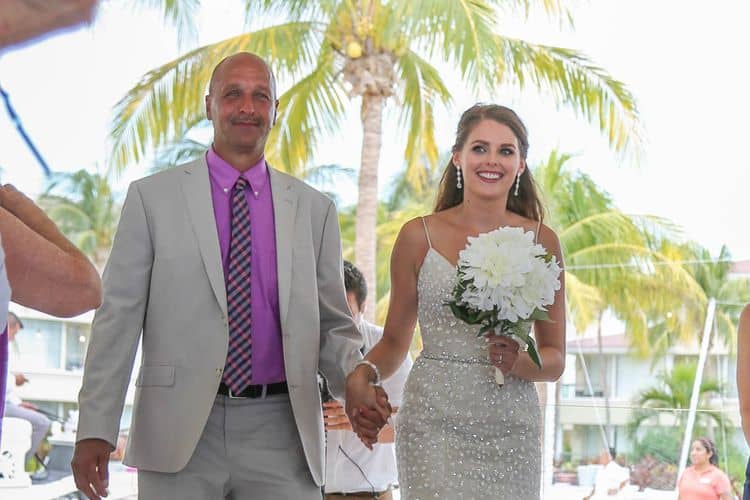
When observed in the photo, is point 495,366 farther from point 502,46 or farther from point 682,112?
point 682,112

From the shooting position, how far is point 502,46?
53.7 ft

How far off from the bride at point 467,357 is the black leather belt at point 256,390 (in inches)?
21.3

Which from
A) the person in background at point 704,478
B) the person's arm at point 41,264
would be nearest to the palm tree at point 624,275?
the person in background at point 704,478

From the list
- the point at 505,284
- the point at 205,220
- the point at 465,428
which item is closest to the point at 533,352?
the point at 505,284

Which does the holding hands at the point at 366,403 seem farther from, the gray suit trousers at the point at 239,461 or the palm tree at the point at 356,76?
the palm tree at the point at 356,76

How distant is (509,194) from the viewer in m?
4.39

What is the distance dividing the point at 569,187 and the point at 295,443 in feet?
76.7

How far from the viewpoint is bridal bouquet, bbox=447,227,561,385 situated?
12.2 feet

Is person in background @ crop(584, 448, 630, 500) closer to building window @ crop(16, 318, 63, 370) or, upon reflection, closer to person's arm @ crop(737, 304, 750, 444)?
person's arm @ crop(737, 304, 750, 444)

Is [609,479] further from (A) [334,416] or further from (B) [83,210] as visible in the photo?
(B) [83,210]

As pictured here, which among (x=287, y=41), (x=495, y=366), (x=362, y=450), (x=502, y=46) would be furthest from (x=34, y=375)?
(x=495, y=366)

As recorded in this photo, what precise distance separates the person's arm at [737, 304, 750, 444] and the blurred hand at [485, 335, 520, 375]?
753 mm

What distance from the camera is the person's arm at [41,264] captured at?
1509 mm

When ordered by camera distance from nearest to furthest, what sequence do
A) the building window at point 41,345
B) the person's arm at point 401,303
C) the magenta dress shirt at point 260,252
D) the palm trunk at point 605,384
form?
1. the magenta dress shirt at point 260,252
2. the person's arm at point 401,303
3. the palm trunk at point 605,384
4. the building window at point 41,345
